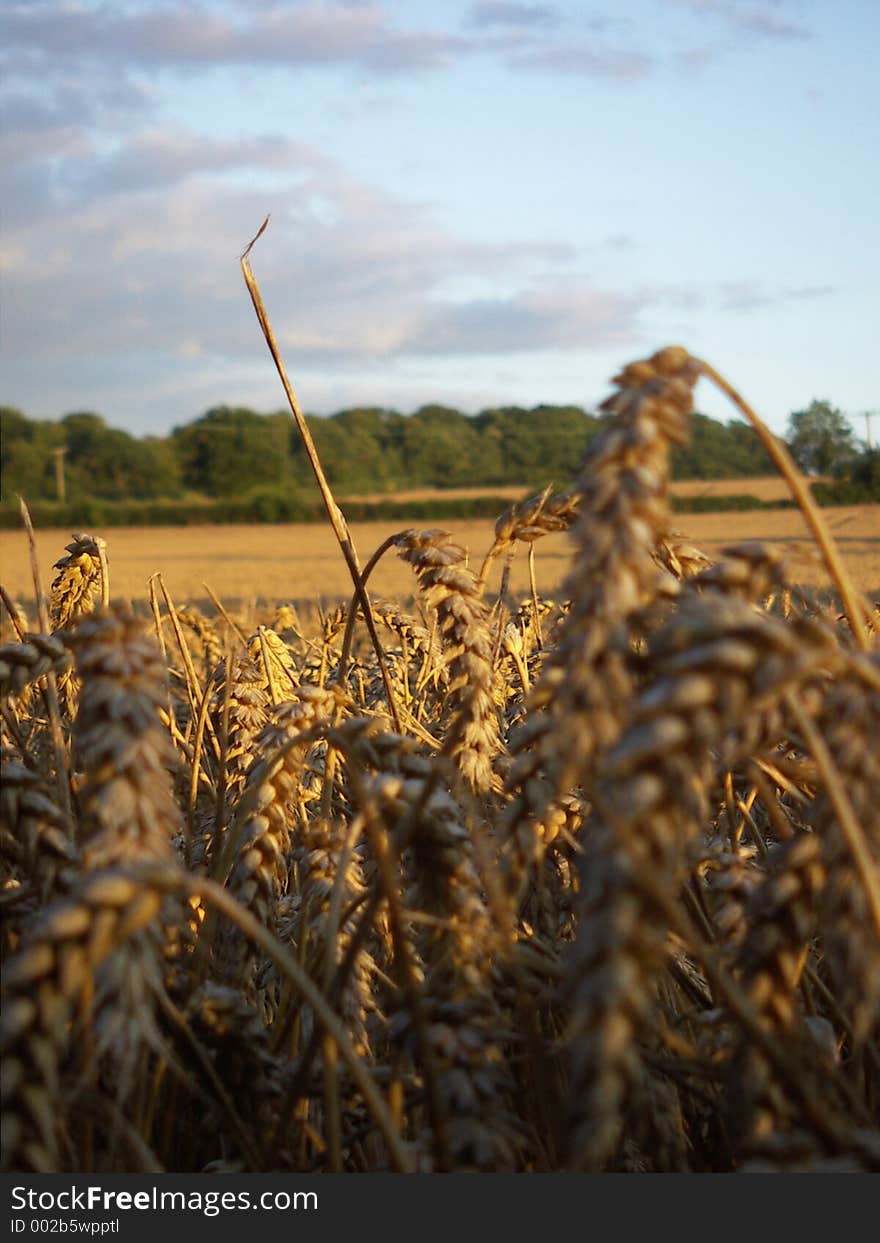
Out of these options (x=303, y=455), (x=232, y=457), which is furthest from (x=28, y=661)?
(x=232, y=457)

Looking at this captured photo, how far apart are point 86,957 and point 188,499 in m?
83.7

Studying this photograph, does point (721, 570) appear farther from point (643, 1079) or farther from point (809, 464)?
point (809, 464)

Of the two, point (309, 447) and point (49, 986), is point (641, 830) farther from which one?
point (309, 447)

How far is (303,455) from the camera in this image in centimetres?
7938

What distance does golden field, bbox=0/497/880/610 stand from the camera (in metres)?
19.7

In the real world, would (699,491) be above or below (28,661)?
above

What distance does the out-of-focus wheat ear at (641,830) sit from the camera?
2.59 feet

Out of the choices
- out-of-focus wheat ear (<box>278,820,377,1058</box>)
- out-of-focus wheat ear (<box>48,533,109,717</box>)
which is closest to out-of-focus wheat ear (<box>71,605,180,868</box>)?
out-of-focus wheat ear (<box>278,820,377,1058</box>)

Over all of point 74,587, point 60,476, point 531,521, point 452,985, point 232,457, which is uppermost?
point 232,457

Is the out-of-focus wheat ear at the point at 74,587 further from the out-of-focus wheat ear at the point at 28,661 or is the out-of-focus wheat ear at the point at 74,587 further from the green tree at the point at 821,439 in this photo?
the green tree at the point at 821,439

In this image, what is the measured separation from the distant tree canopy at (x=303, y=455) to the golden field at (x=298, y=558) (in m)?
24.6

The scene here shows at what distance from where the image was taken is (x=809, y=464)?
3088 inches

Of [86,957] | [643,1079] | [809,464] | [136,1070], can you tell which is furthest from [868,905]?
[809,464]

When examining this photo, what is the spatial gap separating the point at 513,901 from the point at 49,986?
0.52 meters
